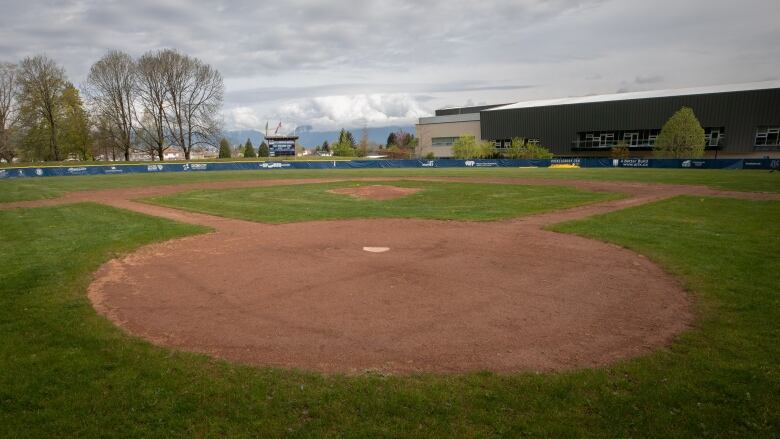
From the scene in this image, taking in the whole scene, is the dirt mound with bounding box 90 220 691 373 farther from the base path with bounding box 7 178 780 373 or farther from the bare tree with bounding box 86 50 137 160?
the bare tree with bounding box 86 50 137 160

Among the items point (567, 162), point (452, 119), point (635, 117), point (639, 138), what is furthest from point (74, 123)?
point (639, 138)

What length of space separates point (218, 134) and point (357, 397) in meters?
81.3

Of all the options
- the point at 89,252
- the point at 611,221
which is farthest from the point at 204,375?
the point at 611,221

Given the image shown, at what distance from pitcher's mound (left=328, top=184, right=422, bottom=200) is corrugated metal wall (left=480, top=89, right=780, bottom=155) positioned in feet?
186

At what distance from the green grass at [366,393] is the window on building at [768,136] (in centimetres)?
7195

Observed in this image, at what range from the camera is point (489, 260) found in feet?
36.0

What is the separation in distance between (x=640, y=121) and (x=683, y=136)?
42.3 ft

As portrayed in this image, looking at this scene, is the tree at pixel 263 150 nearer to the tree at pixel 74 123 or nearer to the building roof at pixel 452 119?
the building roof at pixel 452 119

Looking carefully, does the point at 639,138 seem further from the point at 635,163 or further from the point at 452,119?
the point at 452,119

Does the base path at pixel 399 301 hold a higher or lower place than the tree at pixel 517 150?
lower

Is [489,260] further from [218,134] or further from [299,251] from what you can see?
[218,134]

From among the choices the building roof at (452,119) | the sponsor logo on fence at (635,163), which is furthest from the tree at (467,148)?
the sponsor logo on fence at (635,163)

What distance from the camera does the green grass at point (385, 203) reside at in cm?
1853

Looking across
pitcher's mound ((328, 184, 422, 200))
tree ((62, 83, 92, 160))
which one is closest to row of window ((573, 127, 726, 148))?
pitcher's mound ((328, 184, 422, 200))
